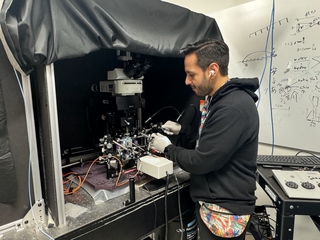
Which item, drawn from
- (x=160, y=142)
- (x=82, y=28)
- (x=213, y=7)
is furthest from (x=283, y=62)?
(x=82, y=28)

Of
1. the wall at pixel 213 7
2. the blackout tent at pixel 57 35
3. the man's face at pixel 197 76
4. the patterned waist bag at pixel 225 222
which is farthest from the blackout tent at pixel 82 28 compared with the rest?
the wall at pixel 213 7

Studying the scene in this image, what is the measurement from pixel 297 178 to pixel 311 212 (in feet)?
0.71

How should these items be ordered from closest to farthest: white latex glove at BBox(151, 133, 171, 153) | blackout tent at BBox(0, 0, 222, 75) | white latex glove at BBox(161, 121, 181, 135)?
blackout tent at BBox(0, 0, 222, 75)
white latex glove at BBox(151, 133, 171, 153)
white latex glove at BBox(161, 121, 181, 135)

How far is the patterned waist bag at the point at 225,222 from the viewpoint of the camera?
1134 mm

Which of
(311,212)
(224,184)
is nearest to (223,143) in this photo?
(224,184)

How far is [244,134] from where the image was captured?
3.41 feet

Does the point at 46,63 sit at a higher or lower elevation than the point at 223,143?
higher

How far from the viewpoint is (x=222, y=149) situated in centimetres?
101

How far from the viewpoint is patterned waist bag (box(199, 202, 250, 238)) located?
1134 millimetres

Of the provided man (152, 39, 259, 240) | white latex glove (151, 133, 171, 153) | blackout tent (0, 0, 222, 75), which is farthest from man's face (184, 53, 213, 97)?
white latex glove (151, 133, 171, 153)

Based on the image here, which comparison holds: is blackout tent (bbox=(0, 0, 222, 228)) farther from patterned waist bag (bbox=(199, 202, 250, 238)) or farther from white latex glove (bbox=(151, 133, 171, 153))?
patterned waist bag (bbox=(199, 202, 250, 238))

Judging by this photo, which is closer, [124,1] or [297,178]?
[124,1]

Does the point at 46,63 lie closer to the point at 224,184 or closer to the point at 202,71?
the point at 202,71

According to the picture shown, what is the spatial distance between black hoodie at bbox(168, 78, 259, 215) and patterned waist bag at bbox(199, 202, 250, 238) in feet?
0.12
